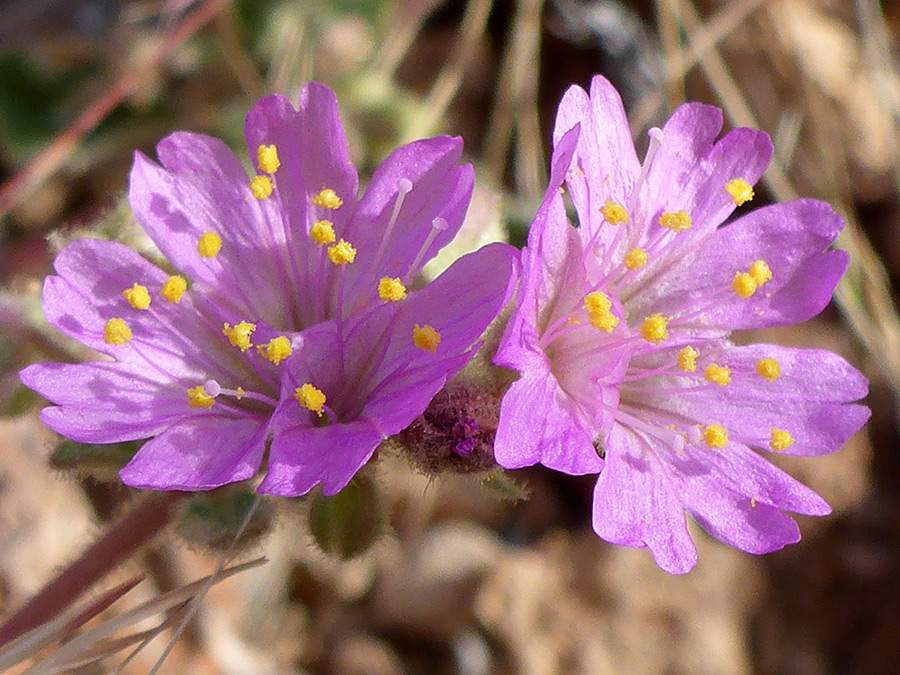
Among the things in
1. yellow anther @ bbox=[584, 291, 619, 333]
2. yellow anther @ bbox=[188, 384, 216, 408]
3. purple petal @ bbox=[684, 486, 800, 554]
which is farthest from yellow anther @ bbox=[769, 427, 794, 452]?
yellow anther @ bbox=[188, 384, 216, 408]

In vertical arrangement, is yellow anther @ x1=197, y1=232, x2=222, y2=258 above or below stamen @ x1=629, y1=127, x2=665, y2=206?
above

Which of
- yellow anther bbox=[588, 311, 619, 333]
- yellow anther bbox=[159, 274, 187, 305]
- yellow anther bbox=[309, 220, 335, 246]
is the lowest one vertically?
yellow anther bbox=[588, 311, 619, 333]

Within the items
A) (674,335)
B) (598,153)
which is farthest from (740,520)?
(598,153)

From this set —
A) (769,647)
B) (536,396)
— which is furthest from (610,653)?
(536,396)

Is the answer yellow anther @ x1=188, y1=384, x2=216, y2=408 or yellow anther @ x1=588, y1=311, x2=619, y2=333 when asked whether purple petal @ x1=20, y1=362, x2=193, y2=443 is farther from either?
yellow anther @ x1=588, y1=311, x2=619, y2=333

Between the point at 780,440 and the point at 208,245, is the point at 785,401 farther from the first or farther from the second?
the point at 208,245

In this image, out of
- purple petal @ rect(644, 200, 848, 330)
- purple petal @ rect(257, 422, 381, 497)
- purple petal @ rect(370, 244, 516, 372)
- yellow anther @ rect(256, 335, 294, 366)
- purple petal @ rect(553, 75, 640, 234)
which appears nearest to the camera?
purple petal @ rect(257, 422, 381, 497)
